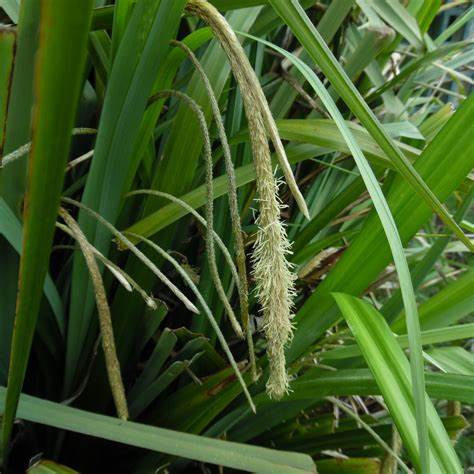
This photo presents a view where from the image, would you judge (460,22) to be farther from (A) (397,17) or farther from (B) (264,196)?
(B) (264,196)

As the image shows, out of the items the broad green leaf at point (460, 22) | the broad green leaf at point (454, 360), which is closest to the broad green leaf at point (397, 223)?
the broad green leaf at point (454, 360)

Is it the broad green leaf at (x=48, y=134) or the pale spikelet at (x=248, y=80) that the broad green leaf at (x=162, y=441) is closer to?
the broad green leaf at (x=48, y=134)

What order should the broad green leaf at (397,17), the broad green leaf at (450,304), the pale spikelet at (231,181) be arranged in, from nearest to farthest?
the pale spikelet at (231,181) < the broad green leaf at (450,304) < the broad green leaf at (397,17)

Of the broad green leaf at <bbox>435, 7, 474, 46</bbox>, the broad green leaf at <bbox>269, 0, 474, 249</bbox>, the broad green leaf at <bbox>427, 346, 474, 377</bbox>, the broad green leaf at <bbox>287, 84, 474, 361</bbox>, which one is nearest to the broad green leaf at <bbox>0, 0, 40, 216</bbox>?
the broad green leaf at <bbox>269, 0, 474, 249</bbox>

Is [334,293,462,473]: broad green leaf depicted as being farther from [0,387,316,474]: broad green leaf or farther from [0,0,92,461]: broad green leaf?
[0,0,92,461]: broad green leaf

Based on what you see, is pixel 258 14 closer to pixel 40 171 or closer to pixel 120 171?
pixel 120 171

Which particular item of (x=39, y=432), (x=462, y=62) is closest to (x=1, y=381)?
(x=39, y=432)

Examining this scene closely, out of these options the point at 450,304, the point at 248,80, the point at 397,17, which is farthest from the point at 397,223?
the point at 397,17
